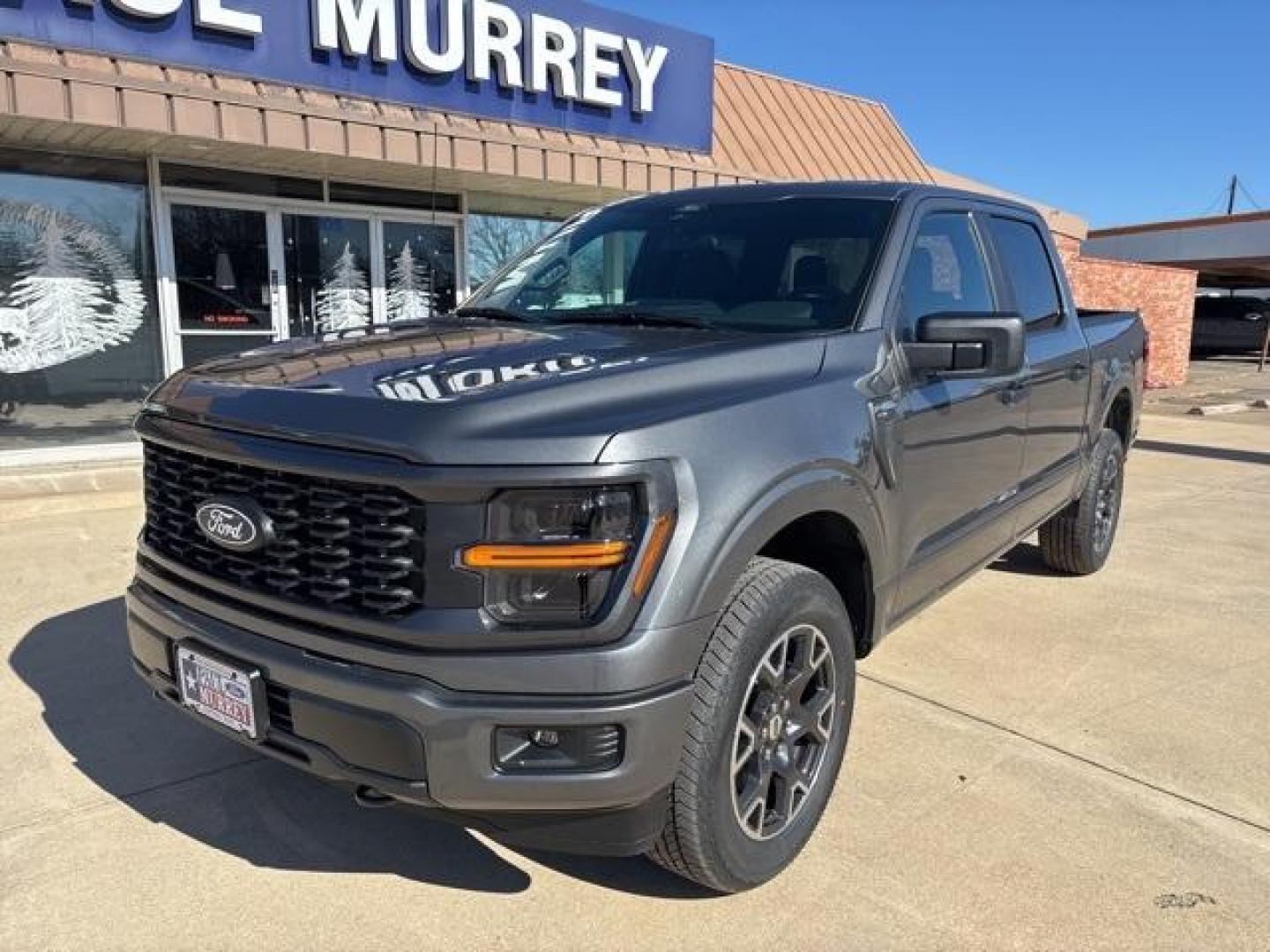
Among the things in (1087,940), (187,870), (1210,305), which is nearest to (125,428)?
(187,870)

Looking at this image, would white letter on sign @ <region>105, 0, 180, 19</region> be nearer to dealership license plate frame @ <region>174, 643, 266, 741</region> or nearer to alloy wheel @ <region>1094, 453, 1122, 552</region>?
dealership license plate frame @ <region>174, 643, 266, 741</region>

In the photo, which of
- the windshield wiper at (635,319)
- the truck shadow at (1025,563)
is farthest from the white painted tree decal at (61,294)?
the truck shadow at (1025,563)

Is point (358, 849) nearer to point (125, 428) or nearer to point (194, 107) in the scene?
point (194, 107)

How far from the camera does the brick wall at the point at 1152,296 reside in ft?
52.1

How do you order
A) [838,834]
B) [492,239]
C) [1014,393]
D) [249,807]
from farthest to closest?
[492,239] < [1014,393] < [249,807] < [838,834]

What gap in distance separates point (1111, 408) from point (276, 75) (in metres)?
6.58

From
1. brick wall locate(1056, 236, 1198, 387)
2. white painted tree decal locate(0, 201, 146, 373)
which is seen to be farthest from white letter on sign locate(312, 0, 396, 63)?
brick wall locate(1056, 236, 1198, 387)

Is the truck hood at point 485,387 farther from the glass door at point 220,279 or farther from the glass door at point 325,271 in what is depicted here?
the glass door at point 325,271

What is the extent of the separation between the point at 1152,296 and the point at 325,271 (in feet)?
49.3

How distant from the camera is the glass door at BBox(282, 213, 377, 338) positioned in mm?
9562

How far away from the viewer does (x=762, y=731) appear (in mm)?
2498

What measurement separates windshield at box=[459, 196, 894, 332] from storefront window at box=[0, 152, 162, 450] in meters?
6.18

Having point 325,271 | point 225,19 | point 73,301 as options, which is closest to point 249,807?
point 225,19

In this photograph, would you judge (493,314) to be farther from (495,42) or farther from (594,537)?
(495,42)
